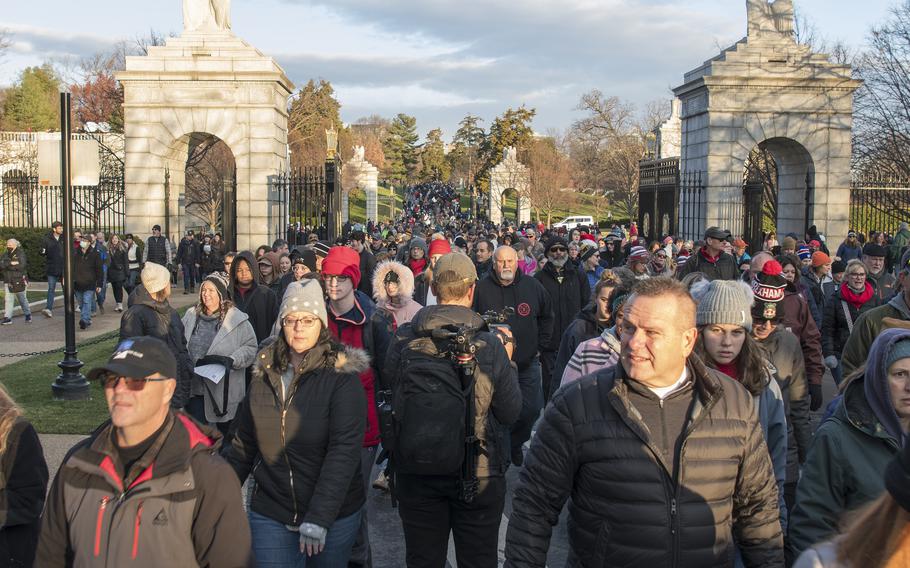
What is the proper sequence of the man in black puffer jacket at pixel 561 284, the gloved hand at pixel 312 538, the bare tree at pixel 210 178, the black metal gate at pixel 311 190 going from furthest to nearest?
the bare tree at pixel 210 178 → the black metal gate at pixel 311 190 → the man in black puffer jacket at pixel 561 284 → the gloved hand at pixel 312 538

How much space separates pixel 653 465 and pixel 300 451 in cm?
181

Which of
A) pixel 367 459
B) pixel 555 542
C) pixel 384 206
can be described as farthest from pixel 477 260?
pixel 384 206

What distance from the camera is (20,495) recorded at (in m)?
3.80

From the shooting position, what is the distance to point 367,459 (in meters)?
5.08

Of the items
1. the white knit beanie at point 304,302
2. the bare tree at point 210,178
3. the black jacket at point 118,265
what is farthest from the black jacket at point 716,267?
the bare tree at point 210,178

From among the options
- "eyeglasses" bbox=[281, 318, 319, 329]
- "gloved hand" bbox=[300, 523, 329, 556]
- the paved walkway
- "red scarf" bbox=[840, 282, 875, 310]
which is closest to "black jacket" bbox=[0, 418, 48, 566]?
"gloved hand" bbox=[300, 523, 329, 556]

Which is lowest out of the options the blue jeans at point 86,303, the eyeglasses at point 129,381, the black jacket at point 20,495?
the blue jeans at point 86,303

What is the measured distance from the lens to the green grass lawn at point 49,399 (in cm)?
970

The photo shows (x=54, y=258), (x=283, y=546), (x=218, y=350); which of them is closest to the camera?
(x=283, y=546)

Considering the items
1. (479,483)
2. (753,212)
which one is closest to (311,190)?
(753,212)

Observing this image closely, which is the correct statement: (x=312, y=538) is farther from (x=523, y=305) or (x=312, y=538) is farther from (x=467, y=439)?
(x=523, y=305)

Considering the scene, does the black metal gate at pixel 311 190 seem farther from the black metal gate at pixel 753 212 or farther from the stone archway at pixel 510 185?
the stone archway at pixel 510 185

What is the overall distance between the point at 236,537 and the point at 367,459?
1764 mm

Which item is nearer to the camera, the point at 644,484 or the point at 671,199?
the point at 644,484
